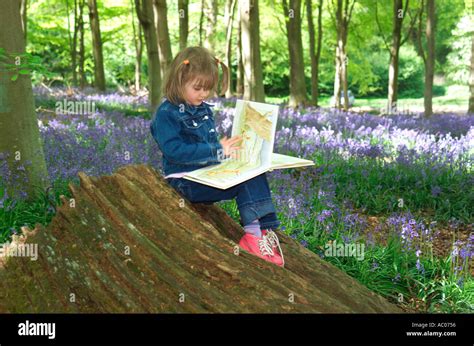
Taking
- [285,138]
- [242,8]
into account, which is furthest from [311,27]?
[285,138]

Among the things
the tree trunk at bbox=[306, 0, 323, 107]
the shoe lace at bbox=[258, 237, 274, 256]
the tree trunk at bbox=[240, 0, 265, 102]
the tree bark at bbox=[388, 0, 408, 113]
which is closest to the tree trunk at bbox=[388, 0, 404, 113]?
the tree bark at bbox=[388, 0, 408, 113]

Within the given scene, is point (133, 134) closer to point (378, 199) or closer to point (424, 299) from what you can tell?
point (378, 199)

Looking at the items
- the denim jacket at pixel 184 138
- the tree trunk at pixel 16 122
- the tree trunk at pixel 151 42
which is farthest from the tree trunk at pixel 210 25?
the denim jacket at pixel 184 138

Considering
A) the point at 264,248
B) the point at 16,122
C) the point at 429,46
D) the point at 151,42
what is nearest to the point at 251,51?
the point at 151,42

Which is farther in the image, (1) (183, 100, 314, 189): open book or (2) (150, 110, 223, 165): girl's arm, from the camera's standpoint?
(2) (150, 110, 223, 165): girl's arm

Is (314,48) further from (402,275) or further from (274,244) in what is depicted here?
(274,244)

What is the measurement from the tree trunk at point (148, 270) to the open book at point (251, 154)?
29 centimetres

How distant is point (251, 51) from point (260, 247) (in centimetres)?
911

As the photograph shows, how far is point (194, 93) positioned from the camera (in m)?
3.68

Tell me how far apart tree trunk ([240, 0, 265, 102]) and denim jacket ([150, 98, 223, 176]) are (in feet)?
27.2

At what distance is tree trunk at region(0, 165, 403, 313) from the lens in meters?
2.81

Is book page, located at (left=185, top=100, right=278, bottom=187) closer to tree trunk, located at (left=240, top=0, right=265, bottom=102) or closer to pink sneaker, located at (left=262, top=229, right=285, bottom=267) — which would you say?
pink sneaker, located at (left=262, top=229, right=285, bottom=267)

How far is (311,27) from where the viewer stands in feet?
62.2
